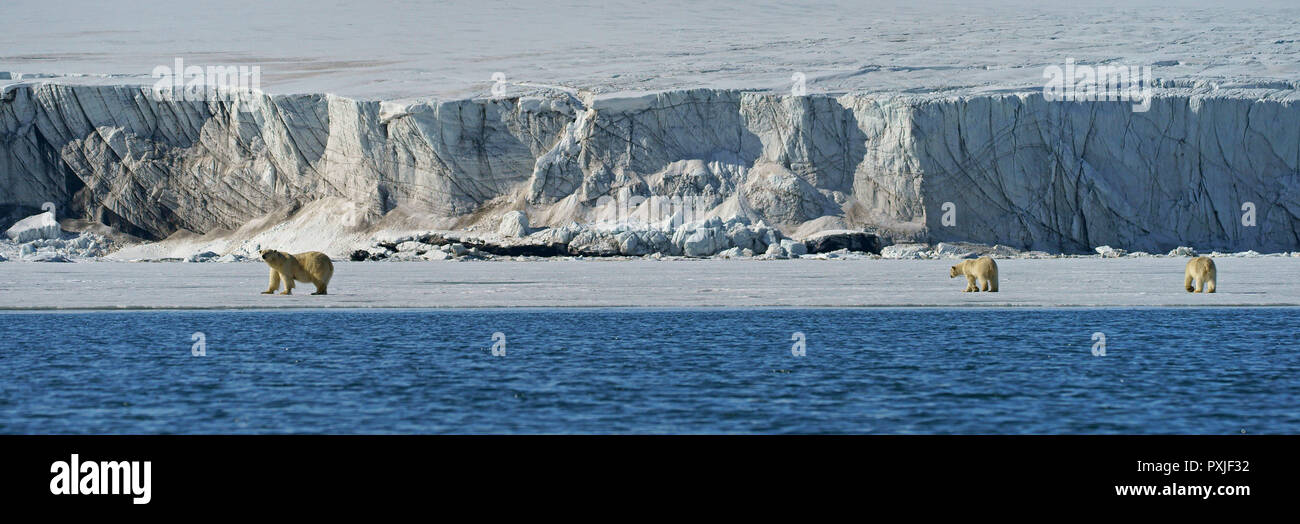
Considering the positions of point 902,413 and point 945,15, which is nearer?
point 902,413

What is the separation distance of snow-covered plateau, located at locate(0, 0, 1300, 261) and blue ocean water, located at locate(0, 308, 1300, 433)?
17.3 m

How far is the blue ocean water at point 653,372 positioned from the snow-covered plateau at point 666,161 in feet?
56.8

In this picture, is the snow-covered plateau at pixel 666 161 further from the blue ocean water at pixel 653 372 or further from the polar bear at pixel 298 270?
the blue ocean water at pixel 653 372

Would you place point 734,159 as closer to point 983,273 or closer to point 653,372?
point 983,273

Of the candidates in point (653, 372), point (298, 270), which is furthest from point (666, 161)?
point (653, 372)

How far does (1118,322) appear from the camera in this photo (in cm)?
1655

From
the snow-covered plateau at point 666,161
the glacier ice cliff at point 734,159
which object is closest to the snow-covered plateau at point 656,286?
the snow-covered plateau at point 666,161

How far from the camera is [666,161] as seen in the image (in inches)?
1506

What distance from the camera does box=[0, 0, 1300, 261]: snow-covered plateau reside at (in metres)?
36.4

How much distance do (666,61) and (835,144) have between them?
38.4ft

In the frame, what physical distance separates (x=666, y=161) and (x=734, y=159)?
6.14 feet

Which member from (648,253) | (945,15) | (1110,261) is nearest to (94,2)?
(945,15)

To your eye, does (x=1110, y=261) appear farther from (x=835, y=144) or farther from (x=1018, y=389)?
(x=1018, y=389)

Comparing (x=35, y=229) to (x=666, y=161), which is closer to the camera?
(x=666, y=161)
